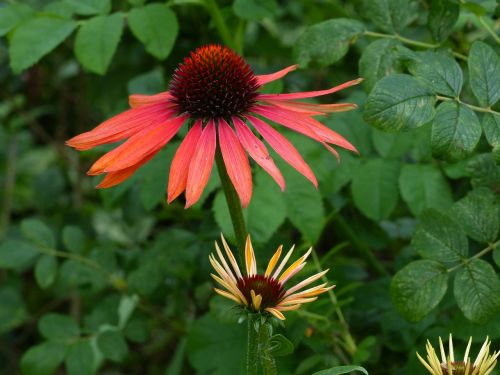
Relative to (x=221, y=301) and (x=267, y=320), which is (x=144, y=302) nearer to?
(x=221, y=301)

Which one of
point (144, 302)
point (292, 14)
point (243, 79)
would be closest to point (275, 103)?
point (243, 79)

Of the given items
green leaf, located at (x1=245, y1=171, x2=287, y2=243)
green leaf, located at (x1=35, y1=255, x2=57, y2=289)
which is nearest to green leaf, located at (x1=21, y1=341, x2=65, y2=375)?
green leaf, located at (x1=35, y1=255, x2=57, y2=289)

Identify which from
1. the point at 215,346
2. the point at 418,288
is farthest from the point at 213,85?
the point at 215,346

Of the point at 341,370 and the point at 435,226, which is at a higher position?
the point at 435,226

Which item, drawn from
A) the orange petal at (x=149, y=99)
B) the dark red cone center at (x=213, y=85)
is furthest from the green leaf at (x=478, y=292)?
the orange petal at (x=149, y=99)

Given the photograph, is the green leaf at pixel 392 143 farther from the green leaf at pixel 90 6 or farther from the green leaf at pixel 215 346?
the green leaf at pixel 90 6
